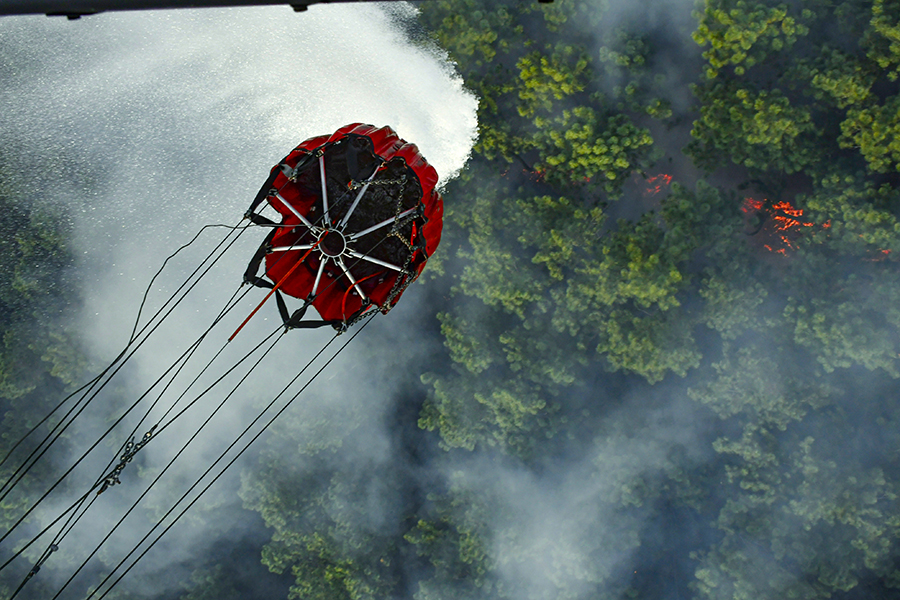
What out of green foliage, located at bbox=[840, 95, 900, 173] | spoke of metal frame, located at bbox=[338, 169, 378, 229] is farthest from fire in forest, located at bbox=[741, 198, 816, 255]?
spoke of metal frame, located at bbox=[338, 169, 378, 229]

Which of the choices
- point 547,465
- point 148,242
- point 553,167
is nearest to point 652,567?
point 547,465

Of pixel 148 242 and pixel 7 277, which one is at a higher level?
pixel 148 242

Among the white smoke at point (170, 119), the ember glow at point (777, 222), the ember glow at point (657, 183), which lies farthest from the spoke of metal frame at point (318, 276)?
the ember glow at point (777, 222)

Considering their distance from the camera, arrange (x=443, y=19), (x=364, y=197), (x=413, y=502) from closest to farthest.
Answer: (x=364, y=197) < (x=443, y=19) < (x=413, y=502)

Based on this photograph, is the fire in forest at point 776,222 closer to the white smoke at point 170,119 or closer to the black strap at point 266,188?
the white smoke at point 170,119

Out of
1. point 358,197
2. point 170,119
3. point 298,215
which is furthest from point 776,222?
point 170,119

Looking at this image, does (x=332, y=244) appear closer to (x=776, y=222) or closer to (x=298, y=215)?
(x=298, y=215)

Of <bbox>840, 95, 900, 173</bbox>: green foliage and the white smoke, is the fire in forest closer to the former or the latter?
<bbox>840, 95, 900, 173</bbox>: green foliage

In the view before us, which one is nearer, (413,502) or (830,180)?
(830,180)

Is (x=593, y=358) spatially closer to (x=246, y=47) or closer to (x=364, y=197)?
(x=364, y=197)
